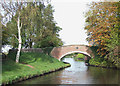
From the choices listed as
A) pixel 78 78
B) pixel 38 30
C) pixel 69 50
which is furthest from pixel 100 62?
pixel 38 30

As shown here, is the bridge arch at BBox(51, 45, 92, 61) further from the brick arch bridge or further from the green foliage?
the green foliage

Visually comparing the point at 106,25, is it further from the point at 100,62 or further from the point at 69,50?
the point at 69,50

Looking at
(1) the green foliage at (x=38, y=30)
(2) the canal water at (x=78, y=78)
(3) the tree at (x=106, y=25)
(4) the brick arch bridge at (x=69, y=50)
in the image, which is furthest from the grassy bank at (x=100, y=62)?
(1) the green foliage at (x=38, y=30)

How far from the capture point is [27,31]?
37.1m

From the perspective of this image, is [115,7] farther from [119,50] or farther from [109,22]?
[119,50]

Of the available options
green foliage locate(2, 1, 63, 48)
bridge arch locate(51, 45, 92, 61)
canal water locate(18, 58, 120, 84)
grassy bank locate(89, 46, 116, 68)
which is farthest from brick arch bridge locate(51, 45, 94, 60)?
canal water locate(18, 58, 120, 84)

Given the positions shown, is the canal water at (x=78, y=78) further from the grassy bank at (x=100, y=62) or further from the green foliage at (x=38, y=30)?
the green foliage at (x=38, y=30)

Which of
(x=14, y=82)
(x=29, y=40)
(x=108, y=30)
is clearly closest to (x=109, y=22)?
(x=108, y=30)

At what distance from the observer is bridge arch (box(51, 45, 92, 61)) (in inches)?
1490

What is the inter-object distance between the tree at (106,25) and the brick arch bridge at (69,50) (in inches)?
348

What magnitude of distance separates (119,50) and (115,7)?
7.19 m

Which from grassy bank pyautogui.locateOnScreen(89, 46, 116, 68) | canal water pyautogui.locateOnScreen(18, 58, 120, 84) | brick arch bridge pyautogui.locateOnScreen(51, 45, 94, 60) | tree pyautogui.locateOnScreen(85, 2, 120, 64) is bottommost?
canal water pyautogui.locateOnScreen(18, 58, 120, 84)

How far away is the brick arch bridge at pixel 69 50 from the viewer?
3783cm

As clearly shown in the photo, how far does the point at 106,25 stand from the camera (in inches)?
1002
